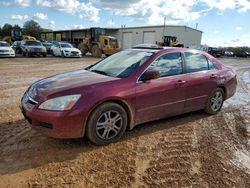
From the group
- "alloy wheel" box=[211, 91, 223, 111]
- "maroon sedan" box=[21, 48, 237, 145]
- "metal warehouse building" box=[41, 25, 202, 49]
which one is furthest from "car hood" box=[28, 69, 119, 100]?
"metal warehouse building" box=[41, 25, 202, 49]

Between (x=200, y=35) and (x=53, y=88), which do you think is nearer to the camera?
(x=53, y=88)

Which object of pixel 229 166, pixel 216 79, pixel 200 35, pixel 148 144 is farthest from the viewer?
pixel 200 35

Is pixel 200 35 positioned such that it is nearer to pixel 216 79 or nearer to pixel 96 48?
pixel 96 48

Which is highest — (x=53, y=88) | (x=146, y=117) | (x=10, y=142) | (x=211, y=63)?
(x=211, y=63)

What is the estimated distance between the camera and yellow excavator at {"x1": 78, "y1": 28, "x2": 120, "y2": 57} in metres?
27.6

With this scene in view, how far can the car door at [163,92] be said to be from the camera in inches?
171

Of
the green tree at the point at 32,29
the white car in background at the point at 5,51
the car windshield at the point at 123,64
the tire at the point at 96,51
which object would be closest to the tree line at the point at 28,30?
the green tree at the point at 32,29

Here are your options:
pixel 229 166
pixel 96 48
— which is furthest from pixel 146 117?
pixel 96 48

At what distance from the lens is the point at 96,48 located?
28.7 metres

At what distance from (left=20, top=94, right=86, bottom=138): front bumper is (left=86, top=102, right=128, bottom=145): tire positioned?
0.17 meters

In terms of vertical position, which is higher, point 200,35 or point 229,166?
point 200,35

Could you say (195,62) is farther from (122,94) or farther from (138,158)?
(138,158)

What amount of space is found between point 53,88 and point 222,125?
137 inches

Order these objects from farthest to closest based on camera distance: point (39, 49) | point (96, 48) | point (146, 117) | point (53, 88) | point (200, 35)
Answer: point (200, 35)
point (96, 48)
point (39, 49)
point (146, 117)
point (53, 88)
